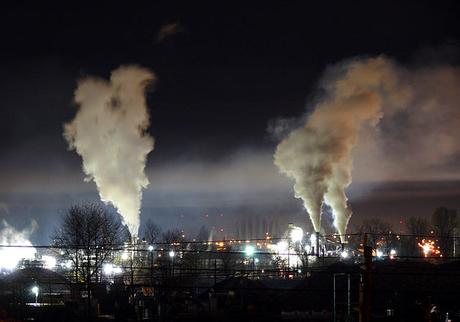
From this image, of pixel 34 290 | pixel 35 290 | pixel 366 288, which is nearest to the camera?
pixel 366 288

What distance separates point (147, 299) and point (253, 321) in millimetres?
12328

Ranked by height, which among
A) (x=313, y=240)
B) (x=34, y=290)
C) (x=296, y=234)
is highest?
(x=296, y=234)

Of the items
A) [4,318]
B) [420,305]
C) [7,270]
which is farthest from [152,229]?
[420,305]

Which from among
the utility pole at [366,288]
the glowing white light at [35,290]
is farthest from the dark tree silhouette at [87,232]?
the utility pole at [366,288]

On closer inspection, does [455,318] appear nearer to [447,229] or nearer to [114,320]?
[114,320]

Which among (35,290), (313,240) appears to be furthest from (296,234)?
(35,290)

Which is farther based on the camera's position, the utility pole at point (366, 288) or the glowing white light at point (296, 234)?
the glowing white light at point (296, 234)

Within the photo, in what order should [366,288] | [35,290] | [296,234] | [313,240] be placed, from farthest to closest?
[296,234] < [313,240] < [35,290] < [366,288]

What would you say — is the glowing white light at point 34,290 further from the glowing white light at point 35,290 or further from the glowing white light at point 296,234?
the glowing white light at point 296,234

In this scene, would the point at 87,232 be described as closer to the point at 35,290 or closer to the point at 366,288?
the point at 35,290

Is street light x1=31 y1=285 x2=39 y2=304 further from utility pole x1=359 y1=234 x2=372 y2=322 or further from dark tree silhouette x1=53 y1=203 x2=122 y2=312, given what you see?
utility pole x1=359 y1=234 x2=372 y2=322

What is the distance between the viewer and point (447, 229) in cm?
12375

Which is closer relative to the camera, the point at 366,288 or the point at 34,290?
the point at 366,288

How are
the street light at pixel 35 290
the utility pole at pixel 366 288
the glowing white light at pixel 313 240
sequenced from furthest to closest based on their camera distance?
the glowing white light at pixel 313 240, the street light at pixel 35 290, the utility pole at pixel 366 288
